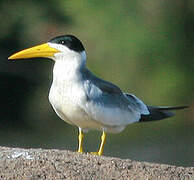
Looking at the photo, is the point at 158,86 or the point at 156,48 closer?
the point at 158,86

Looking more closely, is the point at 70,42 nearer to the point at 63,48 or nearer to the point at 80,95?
the point at 63,48

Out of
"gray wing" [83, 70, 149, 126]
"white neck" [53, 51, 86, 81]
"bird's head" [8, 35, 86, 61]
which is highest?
"bird's head" [8, 35, 86, 61]

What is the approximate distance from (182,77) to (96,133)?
1.45 metres

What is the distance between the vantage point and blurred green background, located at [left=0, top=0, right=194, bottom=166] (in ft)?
38.4

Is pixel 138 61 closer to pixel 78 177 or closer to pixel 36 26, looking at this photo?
pixel 36 26

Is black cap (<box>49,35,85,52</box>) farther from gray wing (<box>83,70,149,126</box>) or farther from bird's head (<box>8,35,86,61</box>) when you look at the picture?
gray wing (<box>83,70,149,126</box>)

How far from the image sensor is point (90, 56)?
38.9ft

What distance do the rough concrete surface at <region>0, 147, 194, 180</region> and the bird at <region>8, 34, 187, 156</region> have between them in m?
0.41

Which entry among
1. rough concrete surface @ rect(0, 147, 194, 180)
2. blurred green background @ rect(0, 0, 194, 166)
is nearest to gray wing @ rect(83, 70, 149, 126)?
rough concrete surface @ rect(0, 147, 194, 180)

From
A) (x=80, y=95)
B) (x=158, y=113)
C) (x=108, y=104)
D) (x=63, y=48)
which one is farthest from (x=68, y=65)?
(x=158, y=113)

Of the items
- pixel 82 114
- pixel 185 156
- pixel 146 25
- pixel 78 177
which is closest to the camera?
pixel 78 177

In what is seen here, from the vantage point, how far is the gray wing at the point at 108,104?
6445 mm

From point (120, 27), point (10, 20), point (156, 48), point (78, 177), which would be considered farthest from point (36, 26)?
point (78, 177)

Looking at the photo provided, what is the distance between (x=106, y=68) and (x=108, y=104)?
17.9ft
